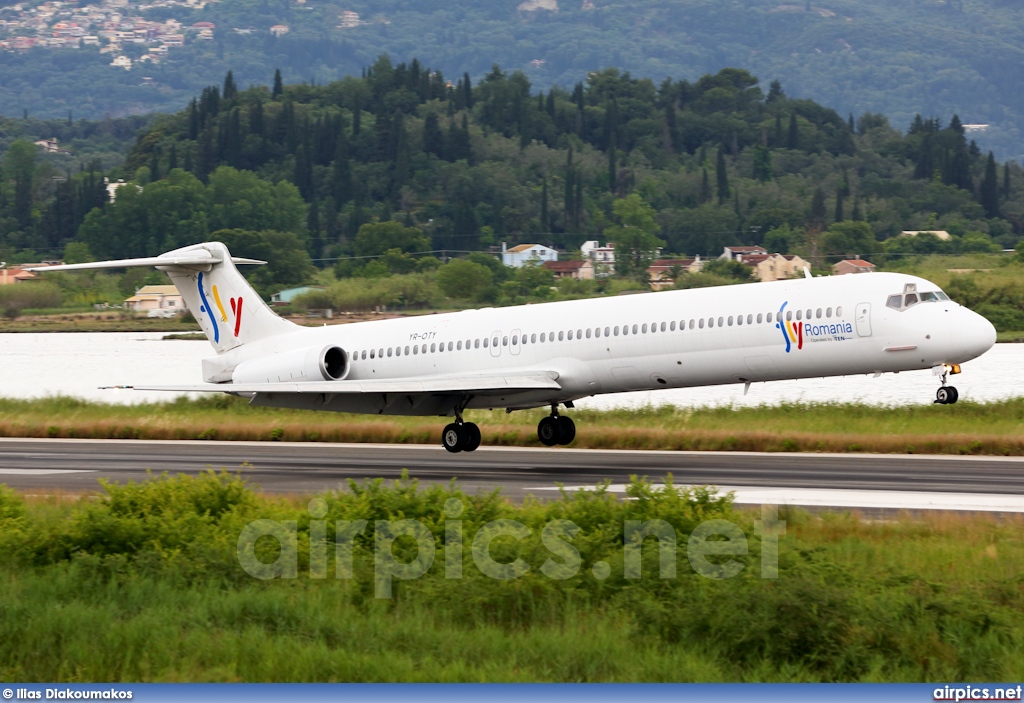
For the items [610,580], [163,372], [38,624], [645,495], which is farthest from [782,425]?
[163,372]

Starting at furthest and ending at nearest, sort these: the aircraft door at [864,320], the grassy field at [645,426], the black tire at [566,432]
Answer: the black tire at [566,432] → the grassy field at [645,426] → the aircraft door at [864,320]

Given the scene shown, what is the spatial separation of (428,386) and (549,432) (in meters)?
3.53

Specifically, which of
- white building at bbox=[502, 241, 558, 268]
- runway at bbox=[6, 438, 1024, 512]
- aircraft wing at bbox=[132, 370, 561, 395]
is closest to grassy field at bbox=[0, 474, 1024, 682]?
runway at bbox=[6, 438, 1024, 512]

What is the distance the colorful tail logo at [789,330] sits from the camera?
26.5m

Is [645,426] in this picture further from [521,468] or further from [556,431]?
[521,468]

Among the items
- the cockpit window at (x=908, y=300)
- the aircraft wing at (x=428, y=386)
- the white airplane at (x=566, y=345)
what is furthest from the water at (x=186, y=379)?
the cockpit window at (x=908, y=300)

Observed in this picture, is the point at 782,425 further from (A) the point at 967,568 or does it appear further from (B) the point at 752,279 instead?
(B) the point at 752,279

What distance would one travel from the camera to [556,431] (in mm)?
31594

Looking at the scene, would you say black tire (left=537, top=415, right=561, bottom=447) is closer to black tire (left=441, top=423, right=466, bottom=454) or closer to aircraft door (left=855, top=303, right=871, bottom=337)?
black tire (left=441, top=423, right=466, bottom=454)

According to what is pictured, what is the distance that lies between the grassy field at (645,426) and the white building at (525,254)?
409ft

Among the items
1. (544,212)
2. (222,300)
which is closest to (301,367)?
(222,300)

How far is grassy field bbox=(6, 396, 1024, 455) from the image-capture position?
30609mm

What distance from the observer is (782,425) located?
35844 millimetres

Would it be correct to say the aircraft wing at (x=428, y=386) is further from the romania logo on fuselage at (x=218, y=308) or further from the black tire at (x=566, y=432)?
the romania logo on fuselage at (x=218, y=308)
